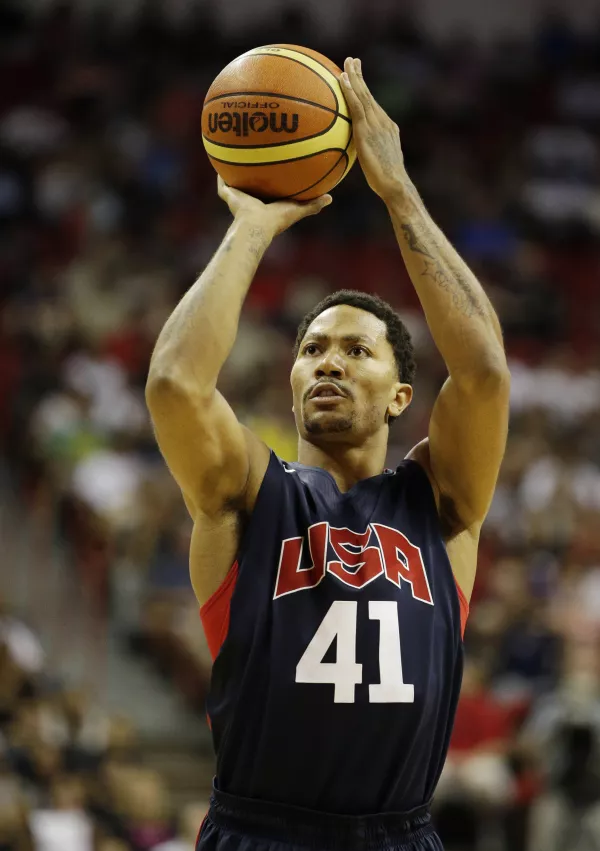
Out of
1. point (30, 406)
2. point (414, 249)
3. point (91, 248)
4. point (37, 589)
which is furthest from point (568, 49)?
Answer: point (414, 249)

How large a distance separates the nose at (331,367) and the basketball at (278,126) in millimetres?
466

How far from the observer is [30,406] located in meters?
10.8

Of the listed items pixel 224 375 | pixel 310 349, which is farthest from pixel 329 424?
pixel 224 375

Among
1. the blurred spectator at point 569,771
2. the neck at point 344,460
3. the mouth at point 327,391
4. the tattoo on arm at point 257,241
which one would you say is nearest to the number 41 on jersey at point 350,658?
the neck at point 344,460

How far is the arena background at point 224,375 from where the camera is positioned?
8.04m

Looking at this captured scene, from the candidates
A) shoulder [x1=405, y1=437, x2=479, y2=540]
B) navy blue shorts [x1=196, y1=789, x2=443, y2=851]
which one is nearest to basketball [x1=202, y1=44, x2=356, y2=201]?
shoulder [x1=405, y1=437, x2=479, y2=540]

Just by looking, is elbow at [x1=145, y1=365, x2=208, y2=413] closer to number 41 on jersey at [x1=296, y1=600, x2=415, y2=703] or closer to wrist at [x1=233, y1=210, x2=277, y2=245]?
wrist at [x1=233, y1=210, x2=277, y2=245]

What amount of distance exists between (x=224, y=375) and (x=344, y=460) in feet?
26.3

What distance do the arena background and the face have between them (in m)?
3.65

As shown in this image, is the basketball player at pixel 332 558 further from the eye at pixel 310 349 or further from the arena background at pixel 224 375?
the arena background at pixel 224 375

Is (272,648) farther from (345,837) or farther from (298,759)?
(345,837)

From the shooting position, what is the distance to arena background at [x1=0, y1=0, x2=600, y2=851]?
26.4ft

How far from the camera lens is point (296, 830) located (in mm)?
3191

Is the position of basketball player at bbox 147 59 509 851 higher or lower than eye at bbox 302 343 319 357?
lower
